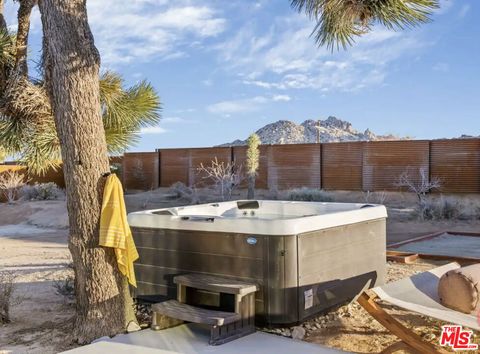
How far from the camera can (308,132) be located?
53.3m

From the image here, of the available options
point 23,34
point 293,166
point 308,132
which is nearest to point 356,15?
point 23,34

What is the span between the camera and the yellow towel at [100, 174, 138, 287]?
170 inches

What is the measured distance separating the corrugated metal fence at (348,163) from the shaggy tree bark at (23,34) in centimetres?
1401

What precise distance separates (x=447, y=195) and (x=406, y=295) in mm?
15247

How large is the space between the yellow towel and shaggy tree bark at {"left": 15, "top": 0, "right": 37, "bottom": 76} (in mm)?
4196

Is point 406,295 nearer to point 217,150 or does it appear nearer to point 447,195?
point 447,195

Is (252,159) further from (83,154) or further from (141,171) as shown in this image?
(83,154)

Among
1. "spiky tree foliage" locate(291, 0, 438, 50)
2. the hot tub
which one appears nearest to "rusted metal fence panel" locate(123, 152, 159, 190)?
"spiky tree foliage" locate(291, 0, 438, 50)

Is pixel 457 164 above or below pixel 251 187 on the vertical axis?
above

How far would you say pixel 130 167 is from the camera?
2564 cm

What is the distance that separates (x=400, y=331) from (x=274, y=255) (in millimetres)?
1059

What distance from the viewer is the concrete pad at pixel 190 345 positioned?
3691 mm

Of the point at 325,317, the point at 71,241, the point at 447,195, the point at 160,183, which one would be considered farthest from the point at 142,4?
the point at 160,183

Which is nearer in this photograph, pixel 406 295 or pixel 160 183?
pixel 406 295
